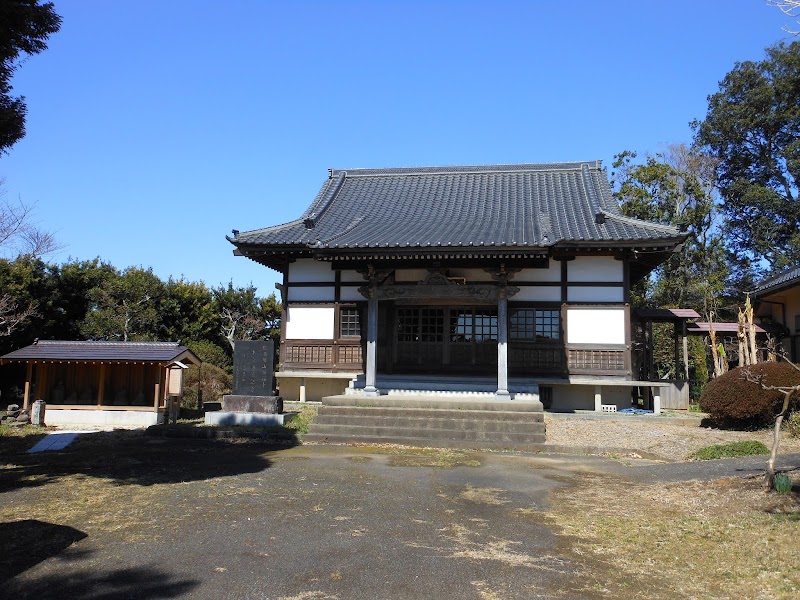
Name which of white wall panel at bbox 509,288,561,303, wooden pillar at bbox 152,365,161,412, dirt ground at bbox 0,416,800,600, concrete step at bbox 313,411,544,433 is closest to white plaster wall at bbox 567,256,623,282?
white wall panel at bbox 509,288,561,303

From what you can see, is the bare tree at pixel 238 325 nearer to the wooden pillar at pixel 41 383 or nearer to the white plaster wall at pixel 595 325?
the wooden pillar at pixel 41 383

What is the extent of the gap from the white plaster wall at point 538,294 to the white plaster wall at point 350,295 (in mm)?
4355

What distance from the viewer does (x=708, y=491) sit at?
7.52 m

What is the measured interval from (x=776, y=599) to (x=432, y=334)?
44.6 ft

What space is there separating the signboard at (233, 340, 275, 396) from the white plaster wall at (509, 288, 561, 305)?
6.78 metres

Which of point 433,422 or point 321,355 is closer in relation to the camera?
point 433,422

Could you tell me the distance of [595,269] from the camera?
653 inches

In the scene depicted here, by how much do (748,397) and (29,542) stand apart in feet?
42.1

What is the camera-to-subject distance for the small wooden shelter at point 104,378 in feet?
48.8

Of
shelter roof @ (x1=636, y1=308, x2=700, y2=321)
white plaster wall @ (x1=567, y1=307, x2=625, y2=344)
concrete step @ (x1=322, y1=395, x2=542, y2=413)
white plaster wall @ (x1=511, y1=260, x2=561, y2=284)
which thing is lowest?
concrete step @ (x1=322, y1=395, x2=542, y2=413)

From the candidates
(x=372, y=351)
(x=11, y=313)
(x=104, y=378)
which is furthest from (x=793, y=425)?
(x=11, y=313)

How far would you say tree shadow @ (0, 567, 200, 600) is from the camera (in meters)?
4.30

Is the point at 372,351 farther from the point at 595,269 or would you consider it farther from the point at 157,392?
the point at 595,269

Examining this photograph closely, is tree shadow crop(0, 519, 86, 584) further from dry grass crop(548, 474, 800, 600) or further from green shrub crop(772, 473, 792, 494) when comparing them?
green shrub crop(772, 473, 792, 494)
